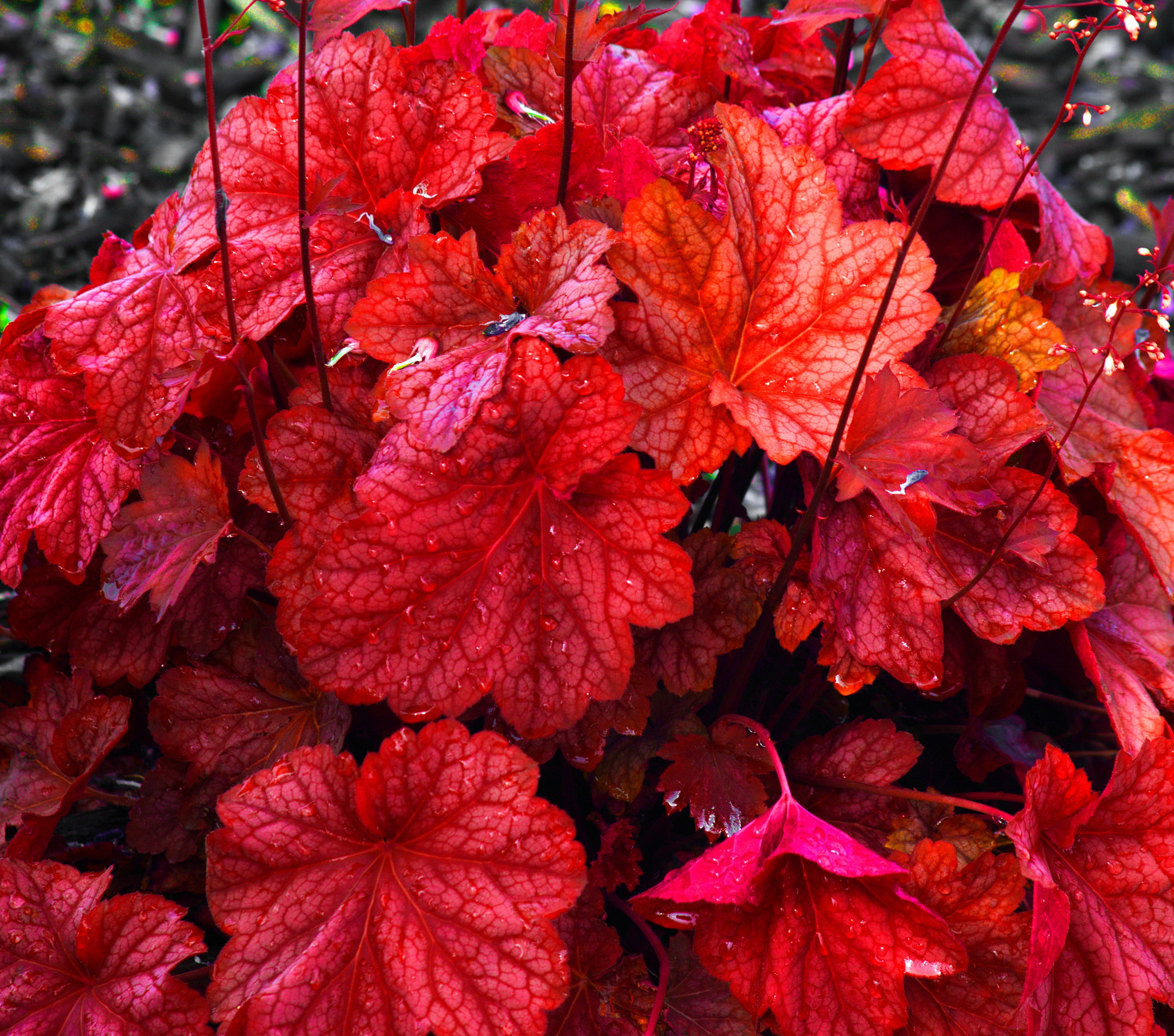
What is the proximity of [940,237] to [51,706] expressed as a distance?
1.12 meters

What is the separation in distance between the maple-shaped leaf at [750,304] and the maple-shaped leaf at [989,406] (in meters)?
0.09

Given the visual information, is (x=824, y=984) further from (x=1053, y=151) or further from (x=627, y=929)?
(x=1053, y=151)

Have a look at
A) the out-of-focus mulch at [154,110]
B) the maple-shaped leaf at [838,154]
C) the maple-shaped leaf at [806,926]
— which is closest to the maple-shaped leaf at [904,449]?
the maple-shaped leaf at [806,926]

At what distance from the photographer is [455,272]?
83cm

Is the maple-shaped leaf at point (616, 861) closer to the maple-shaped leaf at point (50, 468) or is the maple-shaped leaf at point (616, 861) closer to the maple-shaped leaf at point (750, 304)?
the maple-shaped leaf at point (750, 304)

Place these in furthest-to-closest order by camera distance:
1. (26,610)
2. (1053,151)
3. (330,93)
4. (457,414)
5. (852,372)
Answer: (1053,151), (26,610), (330,93), (852,372), (457,414)

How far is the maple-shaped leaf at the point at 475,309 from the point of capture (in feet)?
2.46

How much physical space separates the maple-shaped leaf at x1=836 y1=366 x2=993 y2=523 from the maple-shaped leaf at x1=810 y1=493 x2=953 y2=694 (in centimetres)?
12

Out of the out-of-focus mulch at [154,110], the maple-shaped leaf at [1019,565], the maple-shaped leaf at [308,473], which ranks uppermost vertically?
the maple-shaped leaf at [308,473]

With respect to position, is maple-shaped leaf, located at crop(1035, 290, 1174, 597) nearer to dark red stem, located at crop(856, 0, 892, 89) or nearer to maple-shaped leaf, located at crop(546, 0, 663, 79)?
dark red stem, located at crop(856, 0, 892, 89)

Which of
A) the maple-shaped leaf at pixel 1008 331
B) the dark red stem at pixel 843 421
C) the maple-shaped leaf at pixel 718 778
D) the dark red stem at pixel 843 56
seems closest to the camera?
the dark red stem at pixel 843 421

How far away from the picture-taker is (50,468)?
1000 millimetres

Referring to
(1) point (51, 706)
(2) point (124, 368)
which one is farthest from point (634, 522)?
(1) point (51, 706)

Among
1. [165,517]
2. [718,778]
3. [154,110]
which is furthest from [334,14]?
[154,110]
